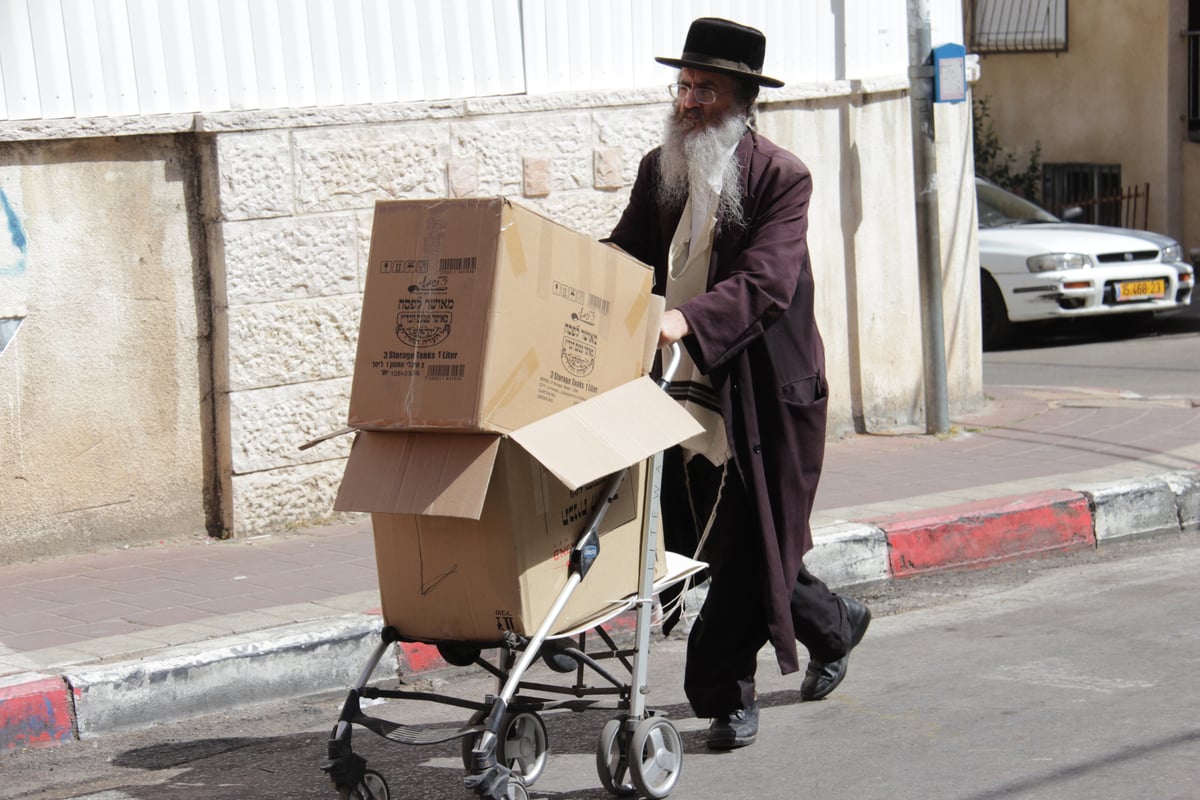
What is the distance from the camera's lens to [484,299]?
139 inches

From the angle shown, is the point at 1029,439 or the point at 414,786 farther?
the point at 1029,439

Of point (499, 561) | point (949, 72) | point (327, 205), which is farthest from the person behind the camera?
point (949, 72)

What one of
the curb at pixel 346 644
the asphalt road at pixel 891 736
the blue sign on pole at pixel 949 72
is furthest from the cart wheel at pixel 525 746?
the blue sign on pole at pixel 949 72

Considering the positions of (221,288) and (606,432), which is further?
(221,288)

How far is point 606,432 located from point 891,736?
1.51 meters

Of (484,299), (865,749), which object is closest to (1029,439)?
(865,749)

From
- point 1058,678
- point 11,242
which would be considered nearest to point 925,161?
point 1058,678

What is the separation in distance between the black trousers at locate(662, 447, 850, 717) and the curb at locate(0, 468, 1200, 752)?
1.33 meters

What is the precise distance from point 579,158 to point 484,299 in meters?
4.50

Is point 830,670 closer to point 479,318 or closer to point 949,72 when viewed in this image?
point 479,318

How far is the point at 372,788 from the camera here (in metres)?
3.87

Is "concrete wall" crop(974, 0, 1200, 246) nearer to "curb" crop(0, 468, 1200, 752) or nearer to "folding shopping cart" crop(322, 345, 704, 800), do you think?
"curb" crop(0, 468, 1200, 752)

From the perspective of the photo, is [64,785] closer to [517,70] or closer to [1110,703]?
[1110,703]

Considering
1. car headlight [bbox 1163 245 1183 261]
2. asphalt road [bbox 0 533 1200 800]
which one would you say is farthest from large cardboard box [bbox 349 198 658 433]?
car headlight [bbox 1163 245 1183 261]
